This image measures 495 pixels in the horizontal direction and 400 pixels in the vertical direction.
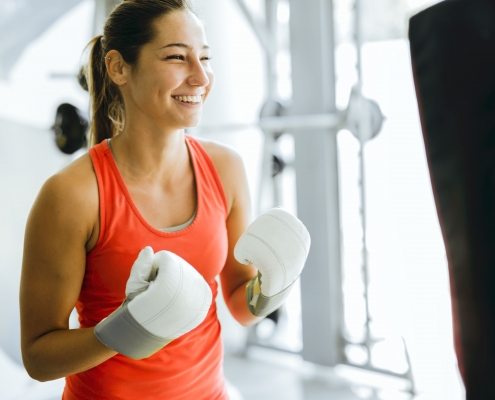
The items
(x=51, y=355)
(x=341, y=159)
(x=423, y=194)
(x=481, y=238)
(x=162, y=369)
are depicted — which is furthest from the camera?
(x=341, y=159)

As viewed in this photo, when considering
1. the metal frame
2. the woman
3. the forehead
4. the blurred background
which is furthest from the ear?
the metal frame

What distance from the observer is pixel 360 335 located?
2555 mm

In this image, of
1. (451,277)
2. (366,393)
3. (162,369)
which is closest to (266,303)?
(162,369)

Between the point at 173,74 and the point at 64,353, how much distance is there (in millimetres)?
651

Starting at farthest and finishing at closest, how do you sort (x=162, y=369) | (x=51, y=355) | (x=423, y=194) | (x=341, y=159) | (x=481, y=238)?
(x=341, y=159)
(x=423, y=194)
(x=162, y=369)
(x=51, y=355)
(x=481, y=238)

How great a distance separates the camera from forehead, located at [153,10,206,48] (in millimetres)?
1255

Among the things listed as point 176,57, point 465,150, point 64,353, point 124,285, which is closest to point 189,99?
point 176,57

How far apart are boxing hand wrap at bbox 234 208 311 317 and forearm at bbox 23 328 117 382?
35 centimetres

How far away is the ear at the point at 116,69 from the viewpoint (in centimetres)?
132

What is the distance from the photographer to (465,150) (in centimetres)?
59

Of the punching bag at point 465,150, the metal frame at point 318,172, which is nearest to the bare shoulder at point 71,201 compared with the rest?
the punching bag at point 465,150

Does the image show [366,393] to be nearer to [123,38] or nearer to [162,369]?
[162,369]

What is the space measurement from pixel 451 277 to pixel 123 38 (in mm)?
982

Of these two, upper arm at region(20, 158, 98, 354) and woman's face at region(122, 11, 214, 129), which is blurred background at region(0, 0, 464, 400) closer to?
woman's face at region(122, 11, 214, 129)
